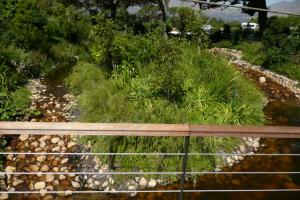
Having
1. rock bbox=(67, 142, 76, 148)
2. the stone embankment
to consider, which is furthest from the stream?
the stone embankment

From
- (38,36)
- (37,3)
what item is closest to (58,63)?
(38,36)

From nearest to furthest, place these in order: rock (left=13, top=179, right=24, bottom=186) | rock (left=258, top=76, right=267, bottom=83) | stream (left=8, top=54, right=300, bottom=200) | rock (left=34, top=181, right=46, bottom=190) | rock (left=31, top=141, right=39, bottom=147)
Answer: stream (left=8, top=54, right=300, bottom=200)
rock (left=34, top=181, right=46, bottom=190)
rock (left=13, top=179, right=24, bottom=186)
rock (left=31, top=141, right=39, bottom=147)
rock (left=258, top=76, right=267, bottom=83)

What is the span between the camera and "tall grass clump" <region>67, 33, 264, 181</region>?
6582mm

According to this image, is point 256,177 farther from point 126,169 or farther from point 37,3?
point 37,3

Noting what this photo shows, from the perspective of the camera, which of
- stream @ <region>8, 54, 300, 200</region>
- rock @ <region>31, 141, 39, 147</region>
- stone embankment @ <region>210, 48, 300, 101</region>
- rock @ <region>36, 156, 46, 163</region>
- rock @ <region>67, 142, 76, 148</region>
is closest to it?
stream @ <region>8, 54, 300, 200</region>

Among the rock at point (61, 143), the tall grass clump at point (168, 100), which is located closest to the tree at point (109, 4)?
the tall grass clump at point (168, 100)

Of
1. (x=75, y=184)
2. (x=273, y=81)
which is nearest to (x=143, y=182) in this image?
(x=75, y=184)

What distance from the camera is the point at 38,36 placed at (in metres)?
13.3

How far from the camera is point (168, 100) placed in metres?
7.68

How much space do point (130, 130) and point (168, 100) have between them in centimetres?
544

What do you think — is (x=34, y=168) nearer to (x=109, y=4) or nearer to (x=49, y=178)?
(x=49, y=178)

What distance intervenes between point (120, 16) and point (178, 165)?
17485 millimetres

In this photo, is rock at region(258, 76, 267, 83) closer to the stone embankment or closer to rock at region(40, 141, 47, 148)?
the stone embankment

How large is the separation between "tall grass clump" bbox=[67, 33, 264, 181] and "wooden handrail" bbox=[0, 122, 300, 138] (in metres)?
4.07
